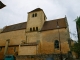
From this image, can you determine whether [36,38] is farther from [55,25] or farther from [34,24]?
[55,25]

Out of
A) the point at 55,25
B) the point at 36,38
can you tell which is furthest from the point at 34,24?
the point at 55,25

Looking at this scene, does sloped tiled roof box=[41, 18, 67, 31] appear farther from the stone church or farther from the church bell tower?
the church bell tower

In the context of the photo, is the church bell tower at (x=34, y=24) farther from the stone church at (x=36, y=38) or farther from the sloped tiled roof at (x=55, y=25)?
the sloped tiled roof at (x=55, y=25)

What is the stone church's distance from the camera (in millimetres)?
30020

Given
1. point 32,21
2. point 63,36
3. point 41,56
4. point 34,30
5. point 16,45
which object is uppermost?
point 32,21

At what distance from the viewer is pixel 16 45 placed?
116 feet

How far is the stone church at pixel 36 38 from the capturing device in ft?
98.5

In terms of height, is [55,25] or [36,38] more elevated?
[55,25]

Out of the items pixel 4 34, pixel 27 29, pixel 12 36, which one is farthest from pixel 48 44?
pixel 4 34

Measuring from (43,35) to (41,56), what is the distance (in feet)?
28.5

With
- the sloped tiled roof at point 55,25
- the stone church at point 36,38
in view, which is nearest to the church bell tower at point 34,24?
the stone church at point 36,38

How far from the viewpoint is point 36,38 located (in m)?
33.9

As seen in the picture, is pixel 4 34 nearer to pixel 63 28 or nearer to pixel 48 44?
pixel 48 44

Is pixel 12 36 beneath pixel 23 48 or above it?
above
